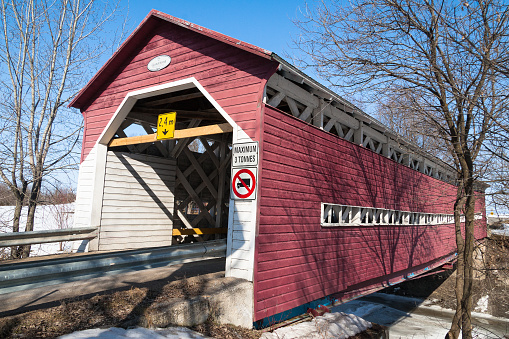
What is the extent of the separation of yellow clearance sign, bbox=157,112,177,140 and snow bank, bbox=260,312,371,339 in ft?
14.6

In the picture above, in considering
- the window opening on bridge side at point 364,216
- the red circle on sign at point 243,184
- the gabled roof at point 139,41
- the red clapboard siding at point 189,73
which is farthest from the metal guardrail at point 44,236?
the window opening on bridge side at point 364,216

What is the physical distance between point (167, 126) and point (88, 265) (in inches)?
161

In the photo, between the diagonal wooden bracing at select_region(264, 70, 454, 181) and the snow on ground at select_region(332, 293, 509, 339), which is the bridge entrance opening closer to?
the diagonal wooden bracing at select_region(264, 70, 454, 181)

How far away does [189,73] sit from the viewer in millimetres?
7113

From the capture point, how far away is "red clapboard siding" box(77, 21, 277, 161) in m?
6.18

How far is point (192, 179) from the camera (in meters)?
12.5

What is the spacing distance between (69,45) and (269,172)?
1131cm

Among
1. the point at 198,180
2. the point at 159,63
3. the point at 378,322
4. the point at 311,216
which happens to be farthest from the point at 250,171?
the point at 378,322

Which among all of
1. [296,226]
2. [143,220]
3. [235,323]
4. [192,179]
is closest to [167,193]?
[143,220]

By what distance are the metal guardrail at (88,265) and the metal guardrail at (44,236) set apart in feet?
6.10

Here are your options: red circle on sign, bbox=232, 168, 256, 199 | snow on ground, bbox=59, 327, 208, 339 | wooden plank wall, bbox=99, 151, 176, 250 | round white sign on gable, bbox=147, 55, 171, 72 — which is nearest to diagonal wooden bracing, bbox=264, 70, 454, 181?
red circle on sign, bbox=232, 168, 256, 199

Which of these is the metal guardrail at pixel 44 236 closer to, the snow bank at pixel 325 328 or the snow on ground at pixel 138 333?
the snow on ground at pixel 138 333

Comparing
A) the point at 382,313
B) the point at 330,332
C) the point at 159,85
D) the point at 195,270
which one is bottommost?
the point at 382,313

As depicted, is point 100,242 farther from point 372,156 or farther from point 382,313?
point 382,313
